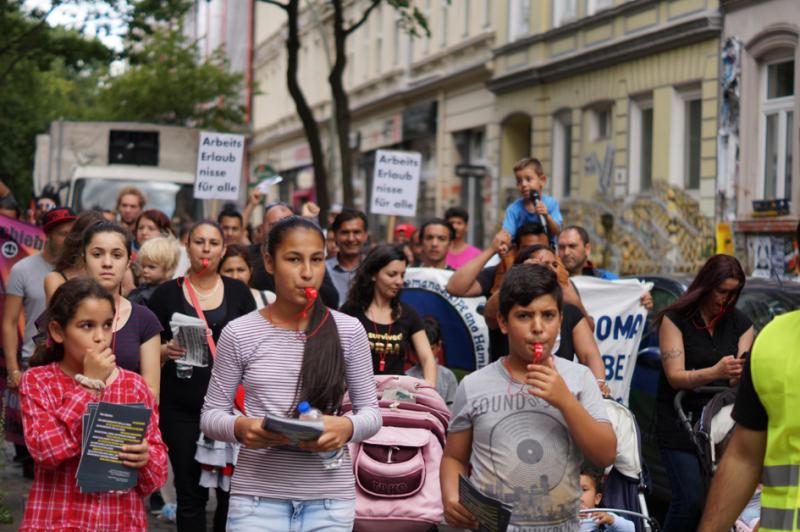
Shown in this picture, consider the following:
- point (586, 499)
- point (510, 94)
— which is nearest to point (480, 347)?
point (586, 499)

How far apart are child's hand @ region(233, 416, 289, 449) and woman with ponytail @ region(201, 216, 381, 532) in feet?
0.50

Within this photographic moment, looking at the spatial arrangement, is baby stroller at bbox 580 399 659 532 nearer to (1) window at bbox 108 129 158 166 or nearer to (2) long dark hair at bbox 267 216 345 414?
(2) long dark hair at bbox 267 216 345 414

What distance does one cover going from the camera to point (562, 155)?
28.2 meters

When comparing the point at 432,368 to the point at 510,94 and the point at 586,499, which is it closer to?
the point at 586,499

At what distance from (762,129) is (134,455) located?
17.1 m

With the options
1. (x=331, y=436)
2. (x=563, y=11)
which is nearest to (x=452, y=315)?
(x=331, y=436)

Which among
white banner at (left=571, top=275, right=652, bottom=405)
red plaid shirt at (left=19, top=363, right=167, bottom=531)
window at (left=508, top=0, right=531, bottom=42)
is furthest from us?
window at (left=508, top=0, right=531, bottom=42)

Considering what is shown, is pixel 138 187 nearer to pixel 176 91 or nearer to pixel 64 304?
pixel 64 304

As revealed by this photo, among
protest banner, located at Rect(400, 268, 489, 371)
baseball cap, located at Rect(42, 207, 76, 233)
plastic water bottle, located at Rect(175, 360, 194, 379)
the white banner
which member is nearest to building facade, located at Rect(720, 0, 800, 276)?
protest banner, located at Rect(400, 268, 489, 371)

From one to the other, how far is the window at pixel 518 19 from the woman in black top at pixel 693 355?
2316 cm

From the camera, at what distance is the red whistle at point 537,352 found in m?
4.45

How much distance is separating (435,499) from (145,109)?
4360cm

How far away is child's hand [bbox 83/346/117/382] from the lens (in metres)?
4.87

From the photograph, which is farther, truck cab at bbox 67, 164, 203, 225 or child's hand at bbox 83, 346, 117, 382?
truck cab at bbox 67, 164, 203, 225
